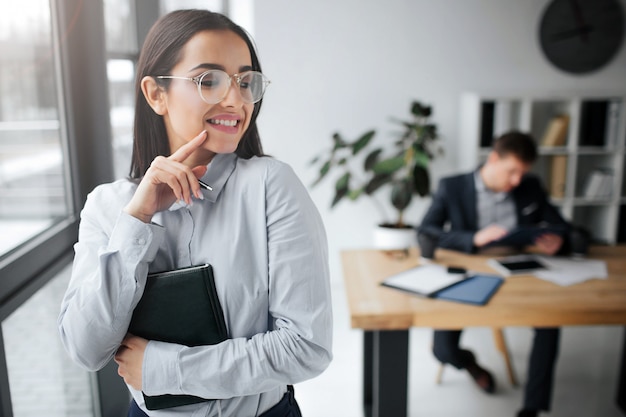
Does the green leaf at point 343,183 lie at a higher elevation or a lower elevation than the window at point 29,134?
lower

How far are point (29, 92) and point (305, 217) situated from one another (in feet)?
1.85

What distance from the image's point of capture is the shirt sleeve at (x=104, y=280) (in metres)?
0.63

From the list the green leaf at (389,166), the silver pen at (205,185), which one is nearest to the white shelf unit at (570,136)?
the green leaf at (389,166)

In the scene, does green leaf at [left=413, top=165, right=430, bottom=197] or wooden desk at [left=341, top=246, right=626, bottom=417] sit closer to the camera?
wooden desk at [left=341, top=246, right=626, bottom=417]

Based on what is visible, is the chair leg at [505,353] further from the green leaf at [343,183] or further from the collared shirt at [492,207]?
the green leaf at [343,183]

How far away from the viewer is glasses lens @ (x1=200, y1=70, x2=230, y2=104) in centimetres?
61

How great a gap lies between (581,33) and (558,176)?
1010 millimetres

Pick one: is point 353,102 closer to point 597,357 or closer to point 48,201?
point 597,357

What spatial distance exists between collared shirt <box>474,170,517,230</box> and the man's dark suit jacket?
26 millimetres

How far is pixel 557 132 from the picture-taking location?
342 cm

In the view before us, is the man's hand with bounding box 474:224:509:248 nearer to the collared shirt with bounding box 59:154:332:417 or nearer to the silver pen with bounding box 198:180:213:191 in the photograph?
the collared shirt with bounding box 59:154:332:417

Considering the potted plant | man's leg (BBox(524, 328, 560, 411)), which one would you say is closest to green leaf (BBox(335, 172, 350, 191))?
the potted plant

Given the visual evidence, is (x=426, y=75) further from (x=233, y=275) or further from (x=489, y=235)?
(x=233, y=275)

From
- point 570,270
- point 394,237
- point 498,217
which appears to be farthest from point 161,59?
point 498,217
